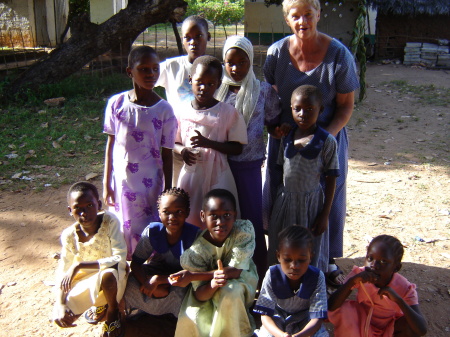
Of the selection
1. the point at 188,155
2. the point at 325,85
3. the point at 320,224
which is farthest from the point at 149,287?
the point at 325,85

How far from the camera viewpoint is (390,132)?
7.02 metres

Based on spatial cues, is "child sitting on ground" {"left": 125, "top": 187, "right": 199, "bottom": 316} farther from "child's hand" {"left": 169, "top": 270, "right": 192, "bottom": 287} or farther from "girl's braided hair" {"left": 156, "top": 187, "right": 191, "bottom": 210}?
"child's hand" {"left": 169, "top": 270, "right": 192, "bottom": 287}

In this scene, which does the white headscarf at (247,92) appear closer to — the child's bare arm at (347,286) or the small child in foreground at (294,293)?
the small child in foreground at (294,293)

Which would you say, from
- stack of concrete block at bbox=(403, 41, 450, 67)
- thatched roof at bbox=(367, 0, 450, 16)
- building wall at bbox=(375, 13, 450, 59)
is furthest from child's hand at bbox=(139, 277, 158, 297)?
building wall at bbox=(375, 13, 450, 59)

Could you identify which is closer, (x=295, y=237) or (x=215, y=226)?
(x=295, y=237)

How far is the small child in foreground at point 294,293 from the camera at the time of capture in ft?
7.71

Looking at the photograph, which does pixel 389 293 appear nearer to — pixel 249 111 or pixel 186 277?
pixel 186 277

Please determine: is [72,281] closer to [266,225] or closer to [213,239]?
[213,239]

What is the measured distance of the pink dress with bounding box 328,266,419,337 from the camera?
99.0 inches

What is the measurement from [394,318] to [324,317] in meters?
0.46

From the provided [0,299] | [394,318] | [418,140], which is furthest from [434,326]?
[418,140]

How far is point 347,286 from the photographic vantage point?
2471mm

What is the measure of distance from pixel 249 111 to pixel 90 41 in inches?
243

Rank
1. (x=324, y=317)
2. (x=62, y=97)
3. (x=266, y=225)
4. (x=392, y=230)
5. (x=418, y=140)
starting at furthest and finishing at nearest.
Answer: (x=62, y=97)
(x=418, y=140)
(x=392, y=230)
(x=266, y=225)
(x=324, y=317)
